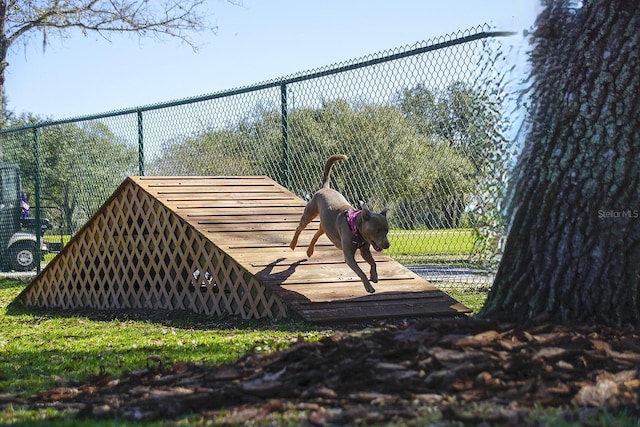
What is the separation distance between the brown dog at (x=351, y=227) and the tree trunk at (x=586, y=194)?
8.12 ft

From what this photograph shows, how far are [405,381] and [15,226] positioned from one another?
1622 centimetres

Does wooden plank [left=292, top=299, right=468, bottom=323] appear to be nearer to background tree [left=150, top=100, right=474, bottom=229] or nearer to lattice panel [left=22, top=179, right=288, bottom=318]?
lattice panel [left=22, top=179, right=288, bottom=318]

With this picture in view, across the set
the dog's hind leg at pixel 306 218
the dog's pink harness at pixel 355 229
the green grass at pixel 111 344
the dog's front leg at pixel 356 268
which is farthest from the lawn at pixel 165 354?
the dog's hind leg at pixel 306 218

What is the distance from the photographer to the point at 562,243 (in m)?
5.37

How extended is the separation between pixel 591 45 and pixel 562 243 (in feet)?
4.18

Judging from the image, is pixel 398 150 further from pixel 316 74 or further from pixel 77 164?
pixel 77 164

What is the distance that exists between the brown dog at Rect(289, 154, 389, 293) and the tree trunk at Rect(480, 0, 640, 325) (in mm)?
2476

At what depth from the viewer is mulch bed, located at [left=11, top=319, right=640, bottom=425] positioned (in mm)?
3869

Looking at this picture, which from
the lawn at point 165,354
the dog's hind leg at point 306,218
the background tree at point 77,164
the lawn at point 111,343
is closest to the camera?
the lawn at point 165,354

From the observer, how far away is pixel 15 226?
1877 cm

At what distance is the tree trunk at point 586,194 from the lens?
17.4ft

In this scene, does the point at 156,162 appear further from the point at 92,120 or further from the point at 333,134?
the point at 333,134

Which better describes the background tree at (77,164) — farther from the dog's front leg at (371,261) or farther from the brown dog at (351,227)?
the dog's front leg at (371,261)

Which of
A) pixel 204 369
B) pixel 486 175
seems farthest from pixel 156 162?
pixel 204 369
